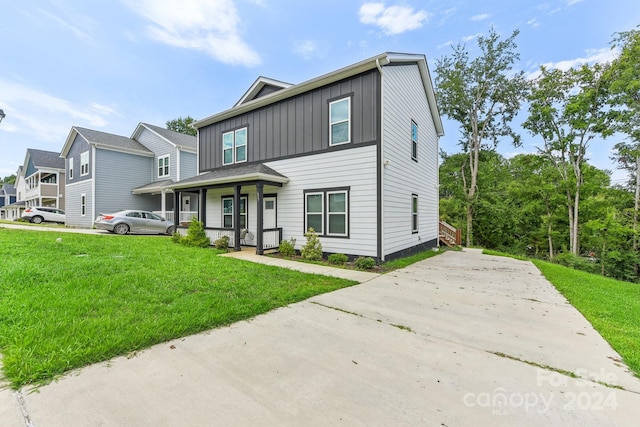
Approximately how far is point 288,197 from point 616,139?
20011mm

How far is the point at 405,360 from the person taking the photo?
2.64 meters

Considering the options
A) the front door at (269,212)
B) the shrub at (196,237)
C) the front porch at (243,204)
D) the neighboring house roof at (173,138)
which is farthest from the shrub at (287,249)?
the neighboring house roof at (173,138)

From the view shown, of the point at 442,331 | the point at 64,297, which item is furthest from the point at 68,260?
the point at 442,331

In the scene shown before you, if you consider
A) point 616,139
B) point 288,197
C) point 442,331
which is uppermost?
point 616,139

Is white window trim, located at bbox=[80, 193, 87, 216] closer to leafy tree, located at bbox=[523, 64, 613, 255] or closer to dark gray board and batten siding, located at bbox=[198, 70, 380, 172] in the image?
dark gray board and batten siding, located at bbox=[198, 70, 380, 172]

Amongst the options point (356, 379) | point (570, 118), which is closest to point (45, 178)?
point (356, 379)

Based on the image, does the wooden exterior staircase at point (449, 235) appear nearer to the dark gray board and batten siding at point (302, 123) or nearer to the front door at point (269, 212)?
the dark gray board and batten siding at point (302, 123)

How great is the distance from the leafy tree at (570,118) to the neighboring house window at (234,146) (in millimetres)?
19002

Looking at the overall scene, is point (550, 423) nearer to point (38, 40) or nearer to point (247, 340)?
point (247, 340)

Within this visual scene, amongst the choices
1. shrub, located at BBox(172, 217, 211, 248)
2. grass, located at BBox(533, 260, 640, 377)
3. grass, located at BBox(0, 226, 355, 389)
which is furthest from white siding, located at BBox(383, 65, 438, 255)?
shrub, located at BBox(172, 217, 211, 248)

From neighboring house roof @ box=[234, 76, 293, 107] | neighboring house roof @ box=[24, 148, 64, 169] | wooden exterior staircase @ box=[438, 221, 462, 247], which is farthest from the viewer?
neighboring house roof @ box=[24, 148, 64, 169]

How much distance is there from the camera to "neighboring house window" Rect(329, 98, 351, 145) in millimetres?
8344

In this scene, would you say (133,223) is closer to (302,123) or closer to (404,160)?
(302,123)

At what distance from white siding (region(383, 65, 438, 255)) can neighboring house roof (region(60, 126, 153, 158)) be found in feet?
59.3
